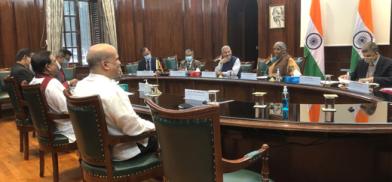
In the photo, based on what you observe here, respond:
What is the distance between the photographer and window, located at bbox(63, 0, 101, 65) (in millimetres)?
7652

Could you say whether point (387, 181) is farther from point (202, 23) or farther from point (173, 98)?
point (202, 23)

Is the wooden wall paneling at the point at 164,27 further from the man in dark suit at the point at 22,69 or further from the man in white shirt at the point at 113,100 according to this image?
the man in white shirt at the point at 113,100

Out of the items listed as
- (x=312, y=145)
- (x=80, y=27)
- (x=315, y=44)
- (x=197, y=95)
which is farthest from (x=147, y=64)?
(x=312, y=145)

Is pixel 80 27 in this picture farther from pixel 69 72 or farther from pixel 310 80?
pixel 310 80

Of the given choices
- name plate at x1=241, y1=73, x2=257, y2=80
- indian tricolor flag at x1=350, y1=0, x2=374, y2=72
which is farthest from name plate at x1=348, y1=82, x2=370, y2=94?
indian tricolor flag at x1=350, y1=0, x2=374, y2=72

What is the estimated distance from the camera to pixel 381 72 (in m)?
3.80

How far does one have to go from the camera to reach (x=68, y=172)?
3.55m

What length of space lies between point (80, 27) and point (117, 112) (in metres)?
6.25

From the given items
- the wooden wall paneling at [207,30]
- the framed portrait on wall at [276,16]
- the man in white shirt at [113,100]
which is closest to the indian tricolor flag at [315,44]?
the framed portrait on wall at [276,16]

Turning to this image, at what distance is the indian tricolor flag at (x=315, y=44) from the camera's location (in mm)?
6781

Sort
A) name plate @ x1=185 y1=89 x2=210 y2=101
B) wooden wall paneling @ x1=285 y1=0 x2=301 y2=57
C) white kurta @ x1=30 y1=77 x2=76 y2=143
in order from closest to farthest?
name plate @ x1=185 y1=89 x2=210 y2=101
white kurta @ x1=30 y1=77 x2=76 y2=143
wooden wall paneling @ x1=285 y1=0 x2=301 y2=57

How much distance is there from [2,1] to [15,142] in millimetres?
3238

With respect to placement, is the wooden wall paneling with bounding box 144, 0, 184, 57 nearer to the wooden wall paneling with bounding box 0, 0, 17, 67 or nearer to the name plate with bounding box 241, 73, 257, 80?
the wooden wall paneling with bounding box 0, 0, 17, 67

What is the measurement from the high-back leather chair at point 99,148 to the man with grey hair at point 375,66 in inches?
96.6
